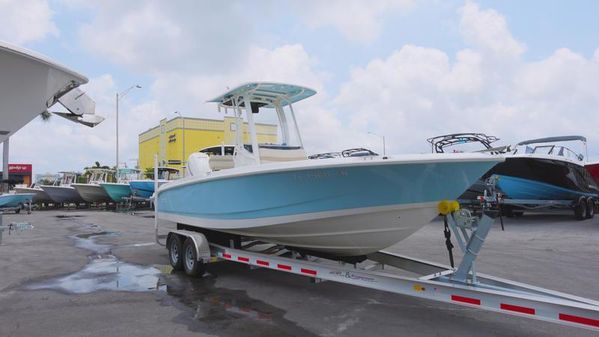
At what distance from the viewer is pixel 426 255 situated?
8766mm

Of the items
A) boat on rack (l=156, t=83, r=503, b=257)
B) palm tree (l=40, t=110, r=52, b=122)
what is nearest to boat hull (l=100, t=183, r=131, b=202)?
boat on rack (l=156, t=83, r=503, b=257)

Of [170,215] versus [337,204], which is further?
[170,215]

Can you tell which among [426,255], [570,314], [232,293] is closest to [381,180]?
[570,314]

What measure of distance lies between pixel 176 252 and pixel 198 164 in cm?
151

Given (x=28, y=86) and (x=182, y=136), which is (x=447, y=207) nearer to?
(x=28, y=86)

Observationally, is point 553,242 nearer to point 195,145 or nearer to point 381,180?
point 381,180

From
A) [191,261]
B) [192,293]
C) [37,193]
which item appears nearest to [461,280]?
[192,293]

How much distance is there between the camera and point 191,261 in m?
7.04

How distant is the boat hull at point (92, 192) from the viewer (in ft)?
93.9

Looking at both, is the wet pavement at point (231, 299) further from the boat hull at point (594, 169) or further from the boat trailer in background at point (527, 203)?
the boat hull at point (594, 169)

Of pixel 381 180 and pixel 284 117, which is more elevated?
pixel 284 117

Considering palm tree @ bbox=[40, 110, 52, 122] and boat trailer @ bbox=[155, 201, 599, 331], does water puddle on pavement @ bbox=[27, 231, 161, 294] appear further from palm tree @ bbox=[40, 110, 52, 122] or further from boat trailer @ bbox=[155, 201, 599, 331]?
palm tree @ bbox=[40, 110, 52, 122]

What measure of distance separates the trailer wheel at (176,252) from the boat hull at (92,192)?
74.9ft

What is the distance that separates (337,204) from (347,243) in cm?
66
